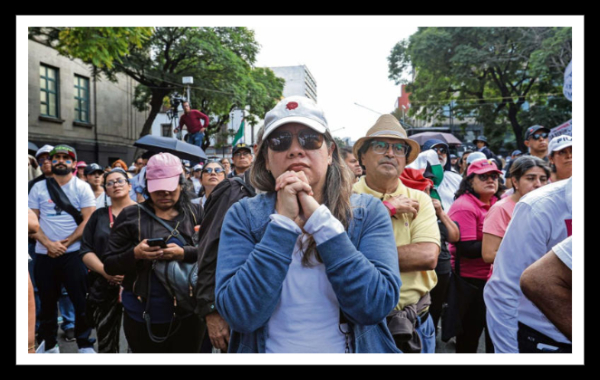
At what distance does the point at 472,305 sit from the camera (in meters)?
3.82

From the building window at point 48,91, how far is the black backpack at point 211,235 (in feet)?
59.5

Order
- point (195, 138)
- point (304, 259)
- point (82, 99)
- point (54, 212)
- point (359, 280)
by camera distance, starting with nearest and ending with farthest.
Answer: point (359, 280)
point (304, 259)
point (54, 212)
point (195, 138)
point (82, 99)

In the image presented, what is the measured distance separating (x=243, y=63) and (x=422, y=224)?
24.9 m

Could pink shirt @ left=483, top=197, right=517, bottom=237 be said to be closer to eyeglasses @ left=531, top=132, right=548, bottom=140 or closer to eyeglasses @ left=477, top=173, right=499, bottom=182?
eyeglasses @ left=477, top=173, right=499, bottom=182

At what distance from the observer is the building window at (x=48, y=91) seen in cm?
1794

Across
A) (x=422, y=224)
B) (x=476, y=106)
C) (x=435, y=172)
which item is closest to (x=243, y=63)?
(x=476, y=106)

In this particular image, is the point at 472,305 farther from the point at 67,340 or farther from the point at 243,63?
the point at 243,63

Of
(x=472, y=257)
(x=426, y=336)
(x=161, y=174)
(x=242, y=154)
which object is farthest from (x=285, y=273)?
(x=242, y=154)

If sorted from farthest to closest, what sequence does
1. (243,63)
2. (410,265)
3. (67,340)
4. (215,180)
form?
(243,63) → (215,180) → (67,340) → (410,265)

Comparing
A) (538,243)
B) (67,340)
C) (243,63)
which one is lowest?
(67,340)

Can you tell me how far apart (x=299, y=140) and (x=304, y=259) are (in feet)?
1.57

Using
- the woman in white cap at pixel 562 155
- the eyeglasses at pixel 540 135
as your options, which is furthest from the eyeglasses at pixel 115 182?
the eyeglasses at pixel 540 135

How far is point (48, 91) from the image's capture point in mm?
18328

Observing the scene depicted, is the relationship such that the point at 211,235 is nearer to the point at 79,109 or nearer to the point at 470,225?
the point at 470,225
